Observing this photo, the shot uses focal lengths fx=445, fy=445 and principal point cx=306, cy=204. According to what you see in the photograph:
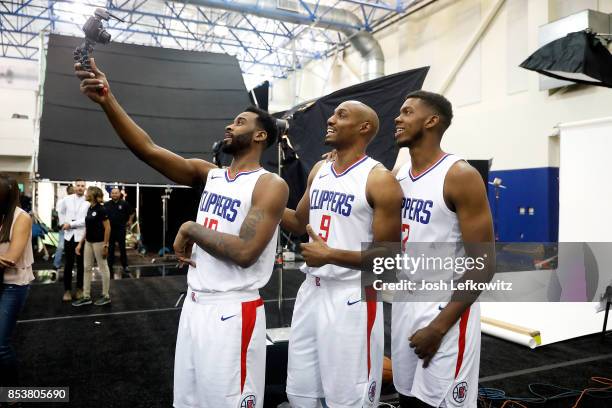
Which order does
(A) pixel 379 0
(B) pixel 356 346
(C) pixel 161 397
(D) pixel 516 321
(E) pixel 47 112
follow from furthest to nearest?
(A) pixel 379 0, (E) pixel 47 112, (D) pixel 516 321, (C) pixel 161 397, (B) pixel 356 346

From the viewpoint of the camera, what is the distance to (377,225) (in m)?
1.85

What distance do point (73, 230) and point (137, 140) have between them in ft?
14.6

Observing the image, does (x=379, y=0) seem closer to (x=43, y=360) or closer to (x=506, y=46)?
(x=506, y=46)

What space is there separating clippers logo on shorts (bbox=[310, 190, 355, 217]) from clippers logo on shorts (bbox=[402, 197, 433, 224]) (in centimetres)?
23

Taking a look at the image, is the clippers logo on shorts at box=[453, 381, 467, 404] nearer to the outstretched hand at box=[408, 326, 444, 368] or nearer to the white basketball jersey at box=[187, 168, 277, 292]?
the outstretched hand at box=[408, 326, 444, 368]

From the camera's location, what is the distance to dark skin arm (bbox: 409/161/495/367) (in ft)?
5.42

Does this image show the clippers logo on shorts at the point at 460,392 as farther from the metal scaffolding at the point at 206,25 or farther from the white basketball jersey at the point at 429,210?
the metal scaffolding at the point at 206,25

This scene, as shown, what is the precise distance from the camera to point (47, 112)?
21.1 feet

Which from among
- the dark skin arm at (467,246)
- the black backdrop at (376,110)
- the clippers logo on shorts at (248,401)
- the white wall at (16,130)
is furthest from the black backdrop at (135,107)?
the white wall at (16,130)

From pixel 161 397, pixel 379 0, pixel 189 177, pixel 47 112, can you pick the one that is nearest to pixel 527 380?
pixel 161 397

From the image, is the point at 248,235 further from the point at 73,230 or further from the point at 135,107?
the point at 135,107

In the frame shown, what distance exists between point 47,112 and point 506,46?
29.6 feet

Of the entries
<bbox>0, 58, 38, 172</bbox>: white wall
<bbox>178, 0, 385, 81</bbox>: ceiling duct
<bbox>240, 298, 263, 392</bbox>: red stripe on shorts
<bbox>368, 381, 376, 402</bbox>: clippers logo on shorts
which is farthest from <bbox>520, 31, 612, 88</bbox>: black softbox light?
<bbox>0, 58, 38, 172</bbox>: white wall

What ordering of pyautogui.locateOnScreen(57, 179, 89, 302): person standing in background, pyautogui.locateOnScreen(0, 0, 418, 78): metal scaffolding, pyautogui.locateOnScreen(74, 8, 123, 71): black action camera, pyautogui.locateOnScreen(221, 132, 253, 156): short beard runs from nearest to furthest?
pyautogui.locateOnScreen(74, 8, 123, 71): black action camera → pyautogui.locateOnScreen(221, 132, 253, 156): short beard → pyautogui.locateOnScreen(57, 179, 89, 302): person standing in background → pyautogui.locateOnScreen(0, 0, 418, 78): metal scaffolding
